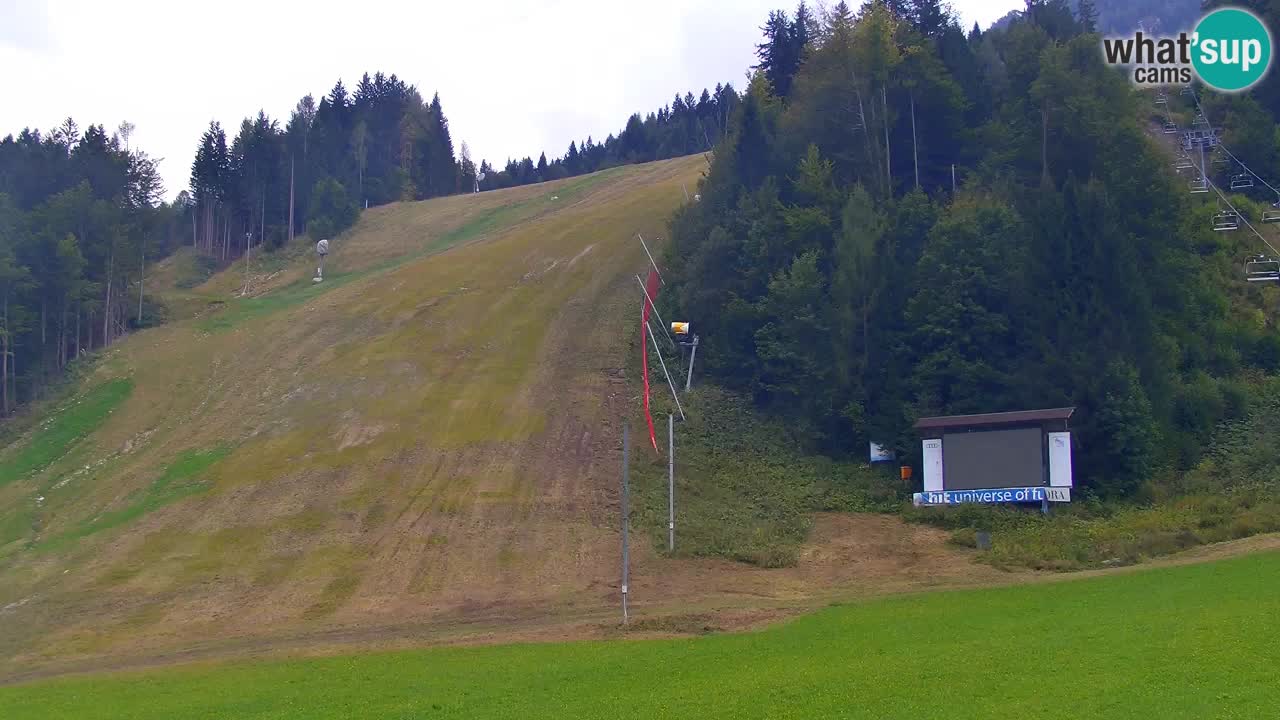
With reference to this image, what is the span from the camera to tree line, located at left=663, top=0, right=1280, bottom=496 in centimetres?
4144

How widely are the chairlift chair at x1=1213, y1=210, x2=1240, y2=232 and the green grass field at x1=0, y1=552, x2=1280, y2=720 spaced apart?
2832 centimetres

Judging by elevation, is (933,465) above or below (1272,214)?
below

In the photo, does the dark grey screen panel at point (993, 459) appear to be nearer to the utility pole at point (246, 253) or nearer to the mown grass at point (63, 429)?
the mown grass at point (63, 429)

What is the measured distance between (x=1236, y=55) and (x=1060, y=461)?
1439 inches

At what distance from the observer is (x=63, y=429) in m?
49.9

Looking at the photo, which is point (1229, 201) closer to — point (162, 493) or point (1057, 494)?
point (1057, 494)

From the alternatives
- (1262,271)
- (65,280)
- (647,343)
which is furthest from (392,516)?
(1262,271)

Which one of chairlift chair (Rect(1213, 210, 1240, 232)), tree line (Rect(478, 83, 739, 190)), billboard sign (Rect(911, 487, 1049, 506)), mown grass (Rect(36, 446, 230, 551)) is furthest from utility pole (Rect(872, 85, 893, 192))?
tree line (Rect(478, 83, 739, 190))

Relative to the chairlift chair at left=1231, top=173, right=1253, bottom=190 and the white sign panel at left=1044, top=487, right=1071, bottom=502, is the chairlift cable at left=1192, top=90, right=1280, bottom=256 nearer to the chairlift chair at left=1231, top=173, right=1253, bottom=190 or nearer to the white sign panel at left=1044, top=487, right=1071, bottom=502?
the chairlift chair at left=1231, top=173, right=1253, bottom=190

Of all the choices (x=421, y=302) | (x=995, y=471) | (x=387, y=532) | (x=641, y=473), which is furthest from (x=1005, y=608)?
(x=421, y=302)

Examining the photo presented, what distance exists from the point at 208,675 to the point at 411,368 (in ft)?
91.1

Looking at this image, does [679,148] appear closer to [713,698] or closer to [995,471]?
[995,471]

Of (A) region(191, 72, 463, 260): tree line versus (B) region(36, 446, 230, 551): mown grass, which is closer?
(B) region(36, 446, 230, 551): mown grass

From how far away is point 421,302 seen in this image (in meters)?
63.4
